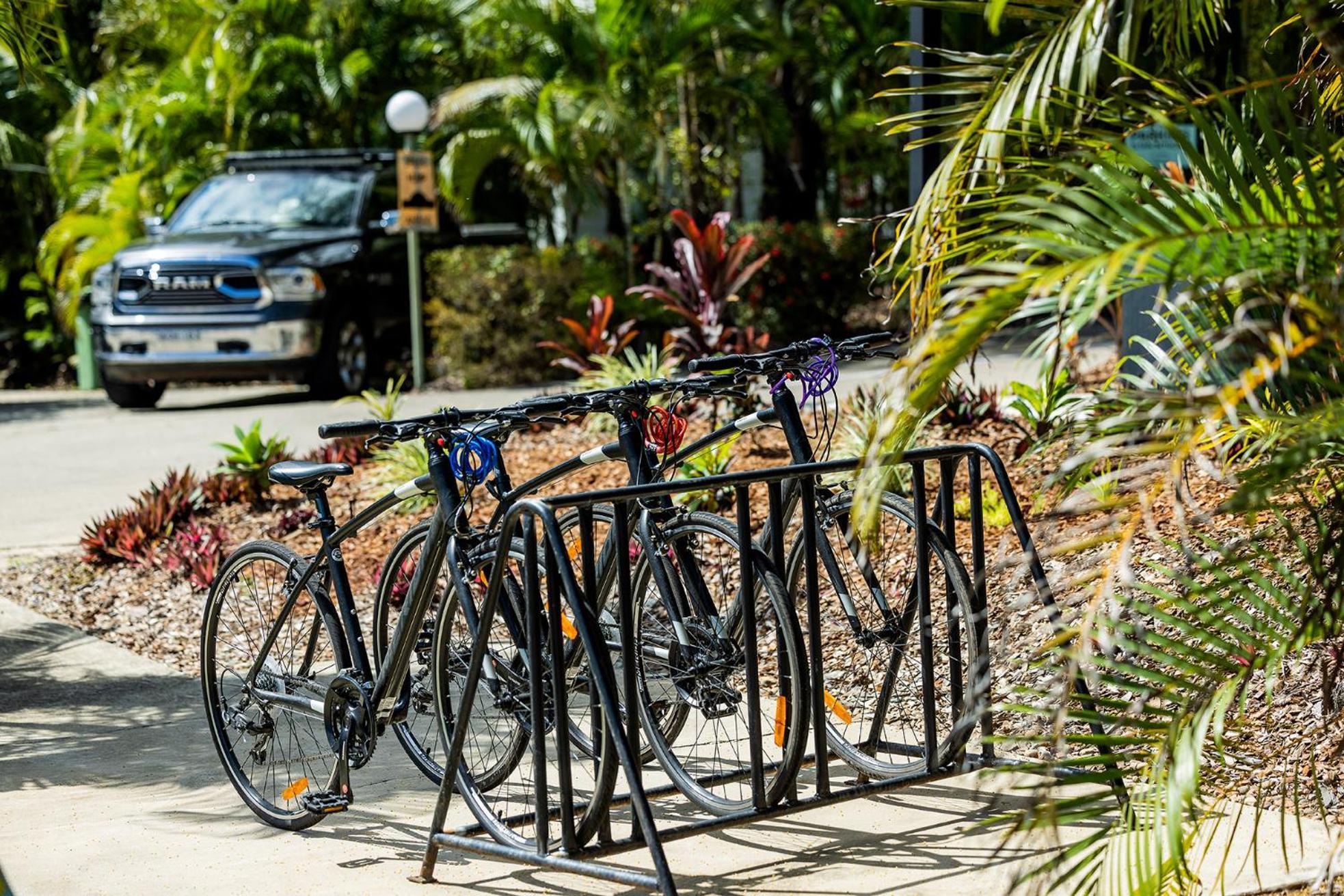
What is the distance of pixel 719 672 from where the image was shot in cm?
440

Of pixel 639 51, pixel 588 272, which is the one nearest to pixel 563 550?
pixel 588 272

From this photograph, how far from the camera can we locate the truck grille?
1423cm

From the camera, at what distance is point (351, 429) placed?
4.36 meters

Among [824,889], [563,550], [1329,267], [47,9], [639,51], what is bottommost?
[824,889]

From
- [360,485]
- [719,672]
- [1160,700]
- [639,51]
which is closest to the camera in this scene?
[719,672]

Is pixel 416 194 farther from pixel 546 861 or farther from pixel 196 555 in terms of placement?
pixel 546 861

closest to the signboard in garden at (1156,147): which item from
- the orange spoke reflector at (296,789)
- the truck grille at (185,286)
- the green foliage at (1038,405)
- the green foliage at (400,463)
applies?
the green foliage at (1038,405)

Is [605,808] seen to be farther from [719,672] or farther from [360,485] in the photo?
[360,485]

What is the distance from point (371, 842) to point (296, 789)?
10.6 inches

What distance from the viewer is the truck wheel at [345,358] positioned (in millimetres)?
14602

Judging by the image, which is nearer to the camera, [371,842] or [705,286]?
[371,842]

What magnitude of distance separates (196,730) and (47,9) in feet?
8.63

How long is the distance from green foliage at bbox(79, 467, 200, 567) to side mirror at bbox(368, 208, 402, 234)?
5.48 m

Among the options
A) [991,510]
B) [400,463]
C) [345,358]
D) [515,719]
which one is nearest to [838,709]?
[515,719]
